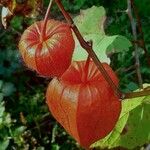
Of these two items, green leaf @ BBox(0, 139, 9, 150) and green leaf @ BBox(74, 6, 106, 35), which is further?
green leaf @ BBox(0, 139, 9, 150)

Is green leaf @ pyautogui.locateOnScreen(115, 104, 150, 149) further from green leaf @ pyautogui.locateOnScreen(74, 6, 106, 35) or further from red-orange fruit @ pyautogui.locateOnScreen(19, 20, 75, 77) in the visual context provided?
red-orange fruit @ pyautogui.locateOnScreen(19, 20, 75, 77)

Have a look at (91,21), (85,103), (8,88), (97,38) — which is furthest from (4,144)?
(85,103)

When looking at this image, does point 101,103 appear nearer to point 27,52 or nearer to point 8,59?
point 27,52

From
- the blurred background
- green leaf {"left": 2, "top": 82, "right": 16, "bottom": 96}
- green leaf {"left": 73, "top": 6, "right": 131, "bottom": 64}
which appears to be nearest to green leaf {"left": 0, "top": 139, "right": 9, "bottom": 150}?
the blurred background

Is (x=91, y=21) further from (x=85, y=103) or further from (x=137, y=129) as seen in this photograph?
(x=85, y=103)

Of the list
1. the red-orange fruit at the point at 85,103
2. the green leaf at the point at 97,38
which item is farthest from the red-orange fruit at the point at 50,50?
the green leaf at the point at 97,38

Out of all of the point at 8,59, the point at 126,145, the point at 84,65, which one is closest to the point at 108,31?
the point at 8,59

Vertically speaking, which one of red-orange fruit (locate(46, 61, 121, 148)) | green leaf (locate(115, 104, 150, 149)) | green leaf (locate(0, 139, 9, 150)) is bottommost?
green leaf (locate(0, 139, 9, 150))
